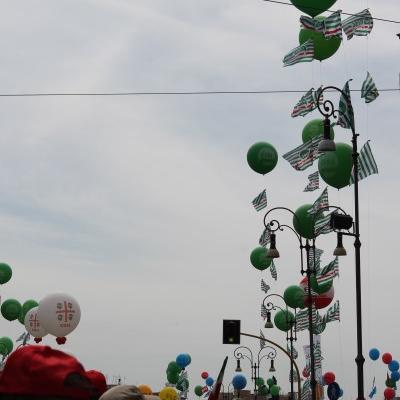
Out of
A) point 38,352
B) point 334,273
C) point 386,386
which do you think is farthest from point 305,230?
point 386,386

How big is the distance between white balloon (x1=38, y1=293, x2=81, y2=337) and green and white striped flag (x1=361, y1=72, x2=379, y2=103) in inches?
374

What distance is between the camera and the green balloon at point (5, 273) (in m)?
43.6

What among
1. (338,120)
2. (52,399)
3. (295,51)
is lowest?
(52,399)

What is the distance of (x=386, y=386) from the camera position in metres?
67.3

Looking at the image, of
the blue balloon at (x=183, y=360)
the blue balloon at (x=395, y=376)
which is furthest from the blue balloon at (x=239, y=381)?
the blue balloon at (x=395, y=376)

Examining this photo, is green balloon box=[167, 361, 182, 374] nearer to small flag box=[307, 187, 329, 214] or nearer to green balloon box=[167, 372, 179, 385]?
green balloon box=[167, 372, 179, 385]

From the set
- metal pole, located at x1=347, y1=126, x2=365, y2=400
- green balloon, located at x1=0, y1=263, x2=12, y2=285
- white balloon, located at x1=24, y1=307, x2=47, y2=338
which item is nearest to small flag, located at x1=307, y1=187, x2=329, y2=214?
metal pole, located at x1=347, y1=126, x2=365, y2=400

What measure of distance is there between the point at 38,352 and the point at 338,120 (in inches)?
777

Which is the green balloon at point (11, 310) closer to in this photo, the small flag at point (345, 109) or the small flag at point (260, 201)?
the small flag at point (260, 201)

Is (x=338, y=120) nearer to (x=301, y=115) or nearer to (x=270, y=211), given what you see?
(x=301, y=115)

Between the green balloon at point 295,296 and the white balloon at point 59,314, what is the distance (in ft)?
33.4

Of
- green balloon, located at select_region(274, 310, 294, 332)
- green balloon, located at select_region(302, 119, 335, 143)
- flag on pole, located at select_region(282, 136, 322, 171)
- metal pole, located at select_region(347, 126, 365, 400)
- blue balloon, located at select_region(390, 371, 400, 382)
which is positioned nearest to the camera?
metal pole, located at select_region(347, 126, 365, 400)

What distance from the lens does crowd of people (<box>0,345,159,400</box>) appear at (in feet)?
10.4

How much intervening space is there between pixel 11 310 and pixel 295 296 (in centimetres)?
1697
